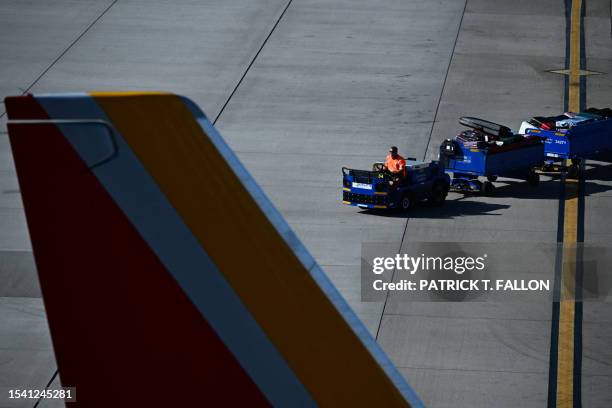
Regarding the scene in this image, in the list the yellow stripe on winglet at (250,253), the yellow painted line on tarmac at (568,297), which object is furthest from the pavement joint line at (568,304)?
the yellow stripe on winglet at (250,253)

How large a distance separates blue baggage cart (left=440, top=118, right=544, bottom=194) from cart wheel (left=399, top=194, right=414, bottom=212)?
1.55 meters

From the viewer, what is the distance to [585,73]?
34156mm

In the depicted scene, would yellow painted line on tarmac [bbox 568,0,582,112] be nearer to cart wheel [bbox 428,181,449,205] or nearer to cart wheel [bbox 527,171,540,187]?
cart wheel [bbox 527,171,540,187]

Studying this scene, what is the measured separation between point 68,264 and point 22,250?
18.5 meters

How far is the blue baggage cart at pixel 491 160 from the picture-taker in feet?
84.1

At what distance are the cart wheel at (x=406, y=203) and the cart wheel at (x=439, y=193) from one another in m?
0.65

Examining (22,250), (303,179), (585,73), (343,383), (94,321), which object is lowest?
(585,73)

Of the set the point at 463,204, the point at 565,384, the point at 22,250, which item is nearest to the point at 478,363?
the point at 565,384

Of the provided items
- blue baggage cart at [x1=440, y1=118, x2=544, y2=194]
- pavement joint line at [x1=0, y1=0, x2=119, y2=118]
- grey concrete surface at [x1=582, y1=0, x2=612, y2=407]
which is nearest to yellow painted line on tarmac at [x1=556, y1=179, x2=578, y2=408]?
grey concrete surface at [x1=582, y1=0, x2=612, y2=407]

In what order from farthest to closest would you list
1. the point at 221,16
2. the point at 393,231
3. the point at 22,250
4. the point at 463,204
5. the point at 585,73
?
the point at 221,16
the point at 585,73
the point at 463,204
the point at 393,231
the point at 22,250

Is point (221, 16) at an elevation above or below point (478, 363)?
below

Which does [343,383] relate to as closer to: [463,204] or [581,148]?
[463,204]

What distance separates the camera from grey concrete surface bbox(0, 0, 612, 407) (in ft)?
60.0

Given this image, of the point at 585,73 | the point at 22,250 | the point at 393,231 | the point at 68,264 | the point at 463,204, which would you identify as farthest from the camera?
the point at 585,73
